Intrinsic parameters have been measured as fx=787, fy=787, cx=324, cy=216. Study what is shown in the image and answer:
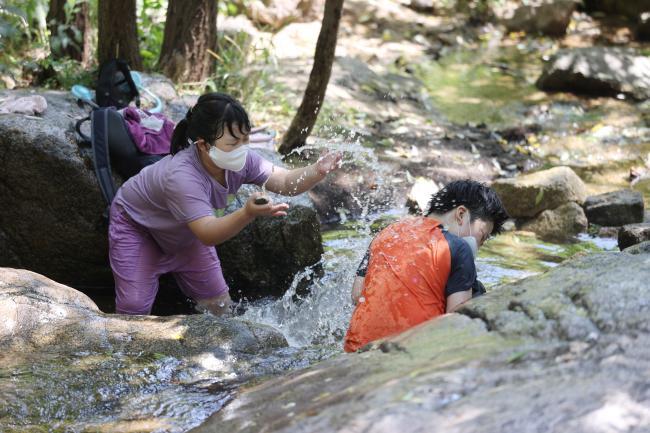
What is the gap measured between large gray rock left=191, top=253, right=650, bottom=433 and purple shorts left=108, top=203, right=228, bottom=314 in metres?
1.61

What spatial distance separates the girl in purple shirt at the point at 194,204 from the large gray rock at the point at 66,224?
0.71 m

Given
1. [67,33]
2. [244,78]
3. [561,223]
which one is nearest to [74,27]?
[67,33]

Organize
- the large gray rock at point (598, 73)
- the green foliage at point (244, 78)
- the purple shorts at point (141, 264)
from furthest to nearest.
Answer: the large gray rock at point (598, 73) → the green foliage at point (244, 78) → the purple shorts at point (141, 264)

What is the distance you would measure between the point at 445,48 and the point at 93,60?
246 inches

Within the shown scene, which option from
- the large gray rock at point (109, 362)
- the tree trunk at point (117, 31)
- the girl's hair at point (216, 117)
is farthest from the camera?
the tree trunk at point (117, 31)

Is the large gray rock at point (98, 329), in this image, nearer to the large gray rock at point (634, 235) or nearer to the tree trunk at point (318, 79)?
the large gray rock at point (634, 235)

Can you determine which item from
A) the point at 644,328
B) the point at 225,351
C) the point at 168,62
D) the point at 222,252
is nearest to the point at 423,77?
the point at 168,62

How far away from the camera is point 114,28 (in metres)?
6.99

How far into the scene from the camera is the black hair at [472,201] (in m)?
3.64

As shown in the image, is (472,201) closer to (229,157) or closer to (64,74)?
(229,157)

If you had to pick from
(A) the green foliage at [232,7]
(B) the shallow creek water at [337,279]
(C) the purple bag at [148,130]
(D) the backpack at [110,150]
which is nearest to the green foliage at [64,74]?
(C) the purple bag at [148,130]

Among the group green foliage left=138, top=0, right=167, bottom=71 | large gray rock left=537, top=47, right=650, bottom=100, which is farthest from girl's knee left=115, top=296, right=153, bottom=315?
large gray rock left=537, top=47, right=650, bottom=100

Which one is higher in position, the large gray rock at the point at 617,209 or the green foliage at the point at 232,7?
the green foliage at the point at 232,7

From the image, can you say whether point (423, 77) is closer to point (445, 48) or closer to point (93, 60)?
point (445, 48)
